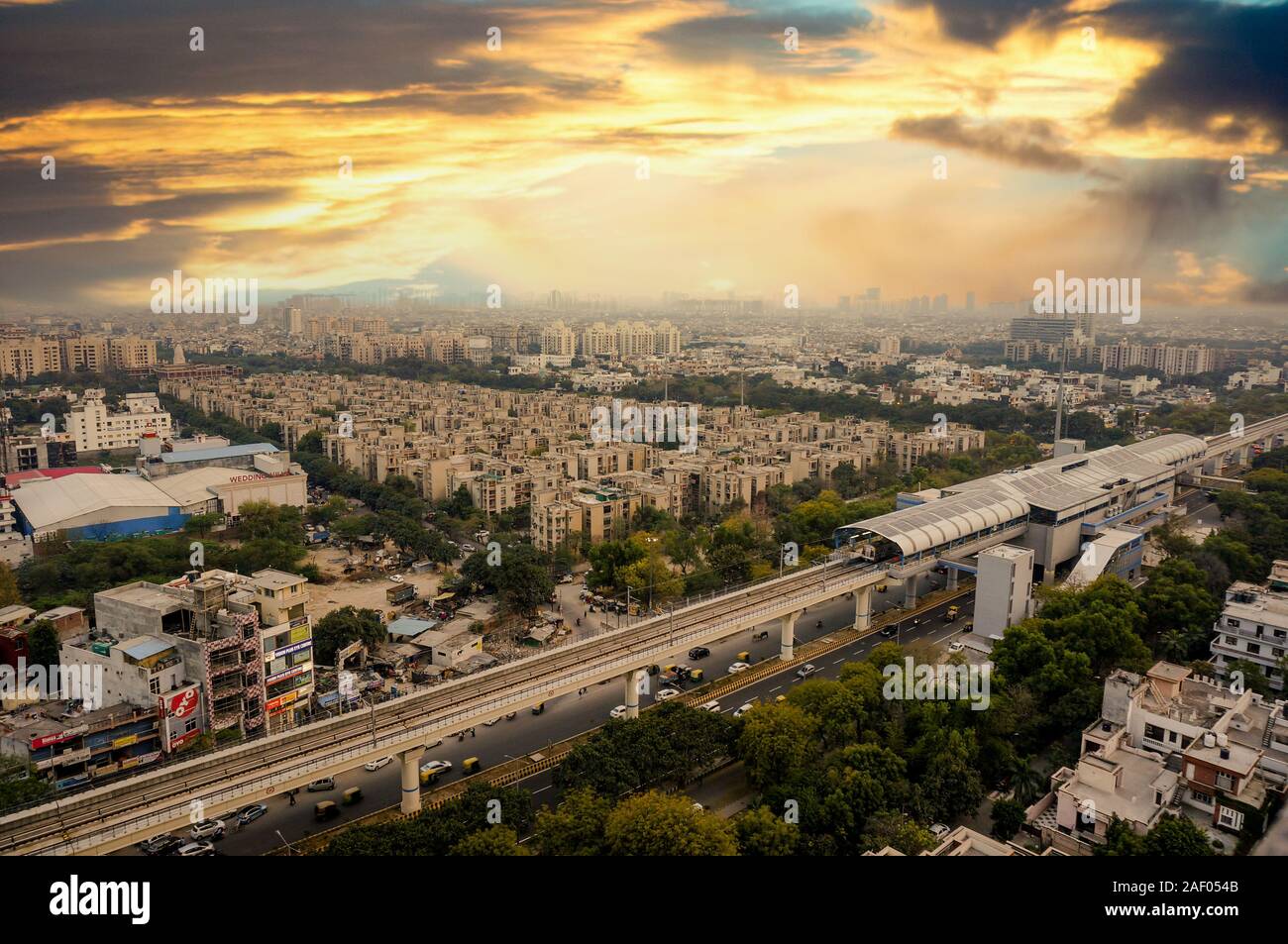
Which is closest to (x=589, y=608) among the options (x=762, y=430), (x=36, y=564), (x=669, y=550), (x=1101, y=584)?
(x=669, y=550)

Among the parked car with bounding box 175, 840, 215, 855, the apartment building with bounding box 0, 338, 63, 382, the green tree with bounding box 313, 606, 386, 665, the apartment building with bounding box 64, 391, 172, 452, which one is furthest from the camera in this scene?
the apartment building with bounding box 0, 338, 63, 382

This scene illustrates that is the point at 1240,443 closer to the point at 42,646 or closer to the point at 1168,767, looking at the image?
the point at 1168,767

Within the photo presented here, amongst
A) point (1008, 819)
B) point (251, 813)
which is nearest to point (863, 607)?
point (1008, 819)

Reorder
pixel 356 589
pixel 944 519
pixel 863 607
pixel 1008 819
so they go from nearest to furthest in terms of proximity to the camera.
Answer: pixel 1008 819
pixel 863 607
pixel 944 519
pixel 356 589

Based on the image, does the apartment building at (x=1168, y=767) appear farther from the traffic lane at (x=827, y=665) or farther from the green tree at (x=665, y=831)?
the traffic lane at (x=827, y=665)

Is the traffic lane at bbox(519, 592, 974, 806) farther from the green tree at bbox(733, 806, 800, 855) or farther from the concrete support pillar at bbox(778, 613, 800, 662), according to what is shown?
the green tree at bbox(733, 806, 800, 855)

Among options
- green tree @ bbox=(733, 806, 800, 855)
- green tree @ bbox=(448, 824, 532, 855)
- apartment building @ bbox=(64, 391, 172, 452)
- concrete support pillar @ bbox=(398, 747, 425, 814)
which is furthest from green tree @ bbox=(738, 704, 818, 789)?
apartment building @ bbox=(64, 391, 172, 452)
